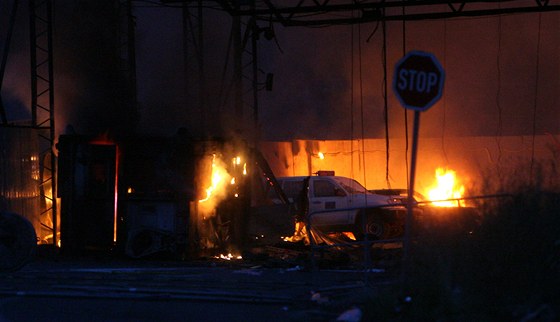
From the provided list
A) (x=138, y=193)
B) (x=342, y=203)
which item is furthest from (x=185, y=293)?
(x=342, y=203)

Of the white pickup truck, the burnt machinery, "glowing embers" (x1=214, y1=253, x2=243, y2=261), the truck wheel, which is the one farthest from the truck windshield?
the truck wheel

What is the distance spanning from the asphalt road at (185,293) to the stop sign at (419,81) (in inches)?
84.2

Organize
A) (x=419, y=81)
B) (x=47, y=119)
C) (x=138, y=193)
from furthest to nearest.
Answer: (x=47, y=119) → (x=138, y=193) → (x=419, y=81)

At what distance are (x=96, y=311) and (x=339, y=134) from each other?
25.9 meters

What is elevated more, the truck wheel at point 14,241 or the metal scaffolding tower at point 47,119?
the metal scaffolding tower at point 47,119

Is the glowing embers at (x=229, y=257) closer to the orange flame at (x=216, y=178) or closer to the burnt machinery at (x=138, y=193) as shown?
the burnt machinery at (x=138, y=193)

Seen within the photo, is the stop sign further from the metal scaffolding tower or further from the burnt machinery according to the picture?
the metal scaffolding tower

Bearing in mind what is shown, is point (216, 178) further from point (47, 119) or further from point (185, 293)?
point (47, 119)

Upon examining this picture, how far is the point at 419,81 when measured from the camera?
298 inches

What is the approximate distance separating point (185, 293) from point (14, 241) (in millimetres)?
3422

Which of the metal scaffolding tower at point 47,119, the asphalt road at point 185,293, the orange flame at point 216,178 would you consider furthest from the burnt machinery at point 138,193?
the metal scaffolding tower at point 47,119

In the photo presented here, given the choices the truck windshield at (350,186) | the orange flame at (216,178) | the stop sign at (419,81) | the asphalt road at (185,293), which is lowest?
the asphalt road at (185,293)

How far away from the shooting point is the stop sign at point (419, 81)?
7.50 meters

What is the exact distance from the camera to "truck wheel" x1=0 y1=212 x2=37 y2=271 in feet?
35.5
